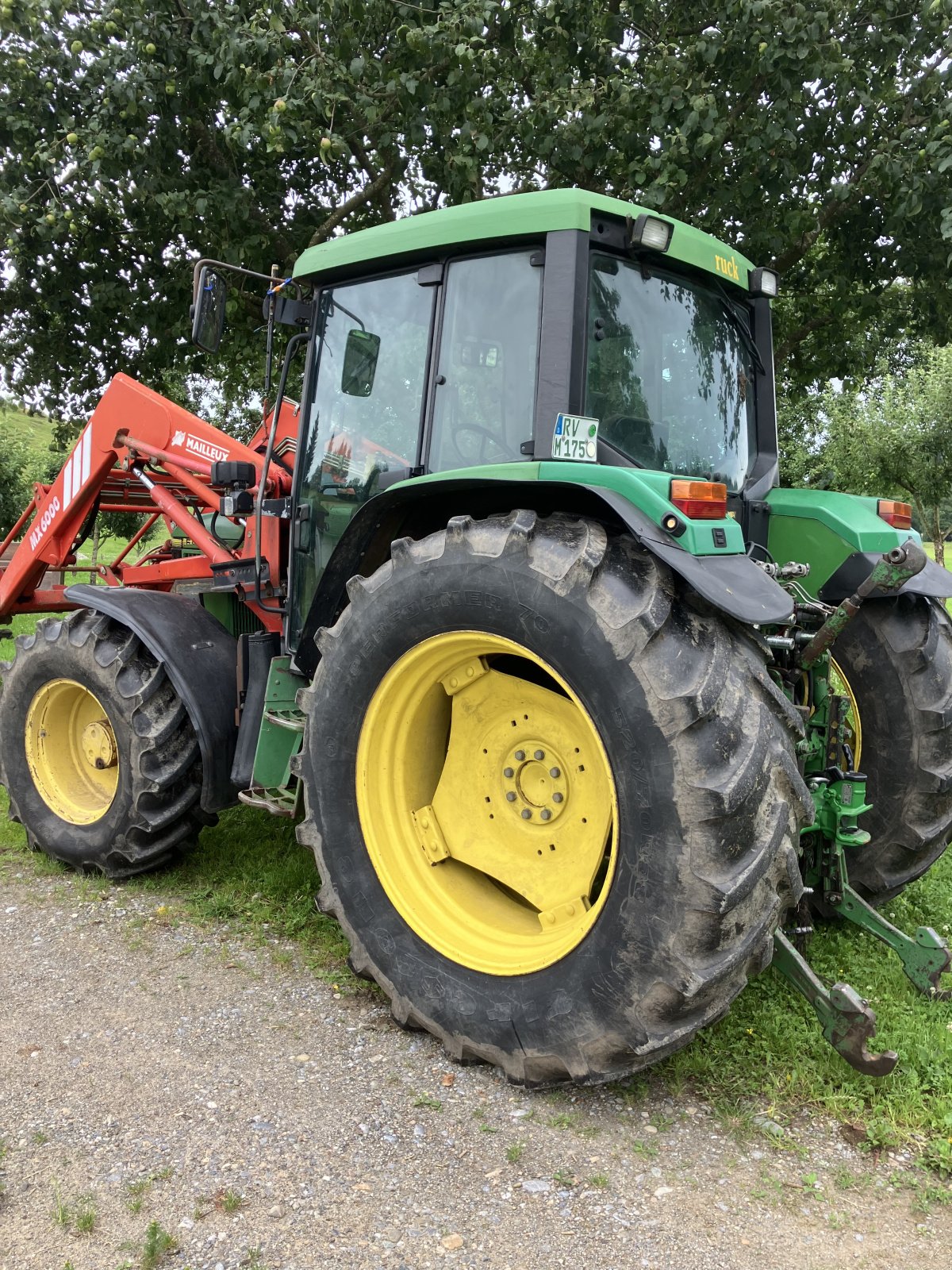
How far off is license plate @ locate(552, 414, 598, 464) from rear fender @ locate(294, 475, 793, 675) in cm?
14

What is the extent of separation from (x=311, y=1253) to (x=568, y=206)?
277 centimetres

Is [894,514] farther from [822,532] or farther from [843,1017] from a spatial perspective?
[843,1017]

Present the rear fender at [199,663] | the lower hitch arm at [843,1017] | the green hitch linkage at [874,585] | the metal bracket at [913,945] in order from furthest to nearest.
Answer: the rear fender at [199,663] < the metal bracket at [913,945] < the green hitch linkage at [874,585] < the lower hitch arm at [843,1017]

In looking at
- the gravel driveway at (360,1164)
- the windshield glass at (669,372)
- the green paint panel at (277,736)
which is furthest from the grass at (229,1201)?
the windshield glass at (669,372)

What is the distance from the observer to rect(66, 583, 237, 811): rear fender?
3816mm

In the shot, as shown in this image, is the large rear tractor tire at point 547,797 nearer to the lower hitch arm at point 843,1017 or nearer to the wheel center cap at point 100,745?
the lower hitch arm at point 843,1017

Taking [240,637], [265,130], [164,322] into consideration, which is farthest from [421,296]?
[164,322]

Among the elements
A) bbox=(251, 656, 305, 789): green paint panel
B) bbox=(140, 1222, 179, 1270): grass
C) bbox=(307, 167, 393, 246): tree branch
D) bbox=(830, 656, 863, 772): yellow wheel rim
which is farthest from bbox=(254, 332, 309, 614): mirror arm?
bbox=(307, 167, 393, 246): tree branch

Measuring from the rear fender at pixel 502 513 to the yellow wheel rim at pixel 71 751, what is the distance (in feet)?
4.16

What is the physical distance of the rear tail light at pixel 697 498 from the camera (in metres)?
2.47

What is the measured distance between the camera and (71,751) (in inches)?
175

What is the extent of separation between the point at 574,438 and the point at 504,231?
0.71 m

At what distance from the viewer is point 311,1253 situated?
2004 millimetres

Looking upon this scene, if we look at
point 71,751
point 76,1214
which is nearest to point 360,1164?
point 76,1214
